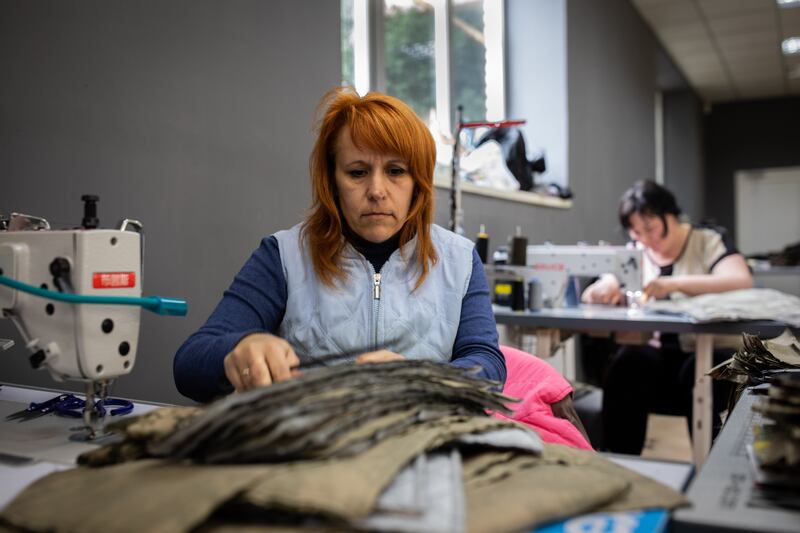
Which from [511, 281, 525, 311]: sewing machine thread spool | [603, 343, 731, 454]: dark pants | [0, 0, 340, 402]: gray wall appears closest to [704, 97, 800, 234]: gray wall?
[603, 343, 731, 454]: dark pants

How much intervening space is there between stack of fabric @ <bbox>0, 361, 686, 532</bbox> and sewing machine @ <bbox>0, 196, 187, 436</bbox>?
281 mm

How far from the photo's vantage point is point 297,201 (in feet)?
7.32

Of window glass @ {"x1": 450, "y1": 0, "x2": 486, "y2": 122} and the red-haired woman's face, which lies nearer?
the red-haired woman's face

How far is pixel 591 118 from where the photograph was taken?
5.12 metres

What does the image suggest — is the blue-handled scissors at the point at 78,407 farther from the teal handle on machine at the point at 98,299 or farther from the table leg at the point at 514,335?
the table leg at the point at 514,335

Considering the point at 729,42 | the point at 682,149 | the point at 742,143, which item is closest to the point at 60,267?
the point at 729,42

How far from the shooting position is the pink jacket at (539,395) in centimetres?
121

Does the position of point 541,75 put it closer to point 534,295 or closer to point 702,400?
point 534,295

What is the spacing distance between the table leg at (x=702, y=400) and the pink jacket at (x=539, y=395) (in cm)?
108

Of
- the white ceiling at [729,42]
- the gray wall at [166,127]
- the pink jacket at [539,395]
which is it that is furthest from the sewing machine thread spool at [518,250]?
the white ceiling at [729,42]

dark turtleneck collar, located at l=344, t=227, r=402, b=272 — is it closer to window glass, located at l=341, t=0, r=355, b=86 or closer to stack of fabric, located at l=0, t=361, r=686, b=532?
stack of fabric, located at l=0, t=361, r=686, b=532

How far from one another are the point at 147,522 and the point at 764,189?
1078 cm

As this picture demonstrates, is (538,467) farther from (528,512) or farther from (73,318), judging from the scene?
(73,318)

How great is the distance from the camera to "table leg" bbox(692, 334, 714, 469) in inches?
91.0
